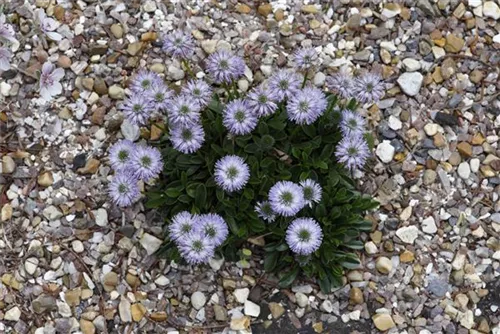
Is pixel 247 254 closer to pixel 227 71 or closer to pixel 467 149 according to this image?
pixel 227 71

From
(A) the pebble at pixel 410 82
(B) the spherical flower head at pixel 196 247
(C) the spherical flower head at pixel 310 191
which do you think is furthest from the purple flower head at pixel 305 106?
(A) the pebble at pixel 410 82

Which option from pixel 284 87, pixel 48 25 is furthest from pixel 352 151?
pixel 48 25

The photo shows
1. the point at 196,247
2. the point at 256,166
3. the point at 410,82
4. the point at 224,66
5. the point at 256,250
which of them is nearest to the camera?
the point at 196,247

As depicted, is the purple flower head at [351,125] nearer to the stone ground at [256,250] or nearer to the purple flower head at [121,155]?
the stone ground at [256,250]

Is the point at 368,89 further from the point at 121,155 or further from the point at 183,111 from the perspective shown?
the point at 121,155

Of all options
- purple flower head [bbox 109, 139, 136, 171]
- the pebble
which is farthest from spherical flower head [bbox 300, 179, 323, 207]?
the pebble

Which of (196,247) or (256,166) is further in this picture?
(256,166)

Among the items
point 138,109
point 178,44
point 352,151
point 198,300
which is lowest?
point 198,300
